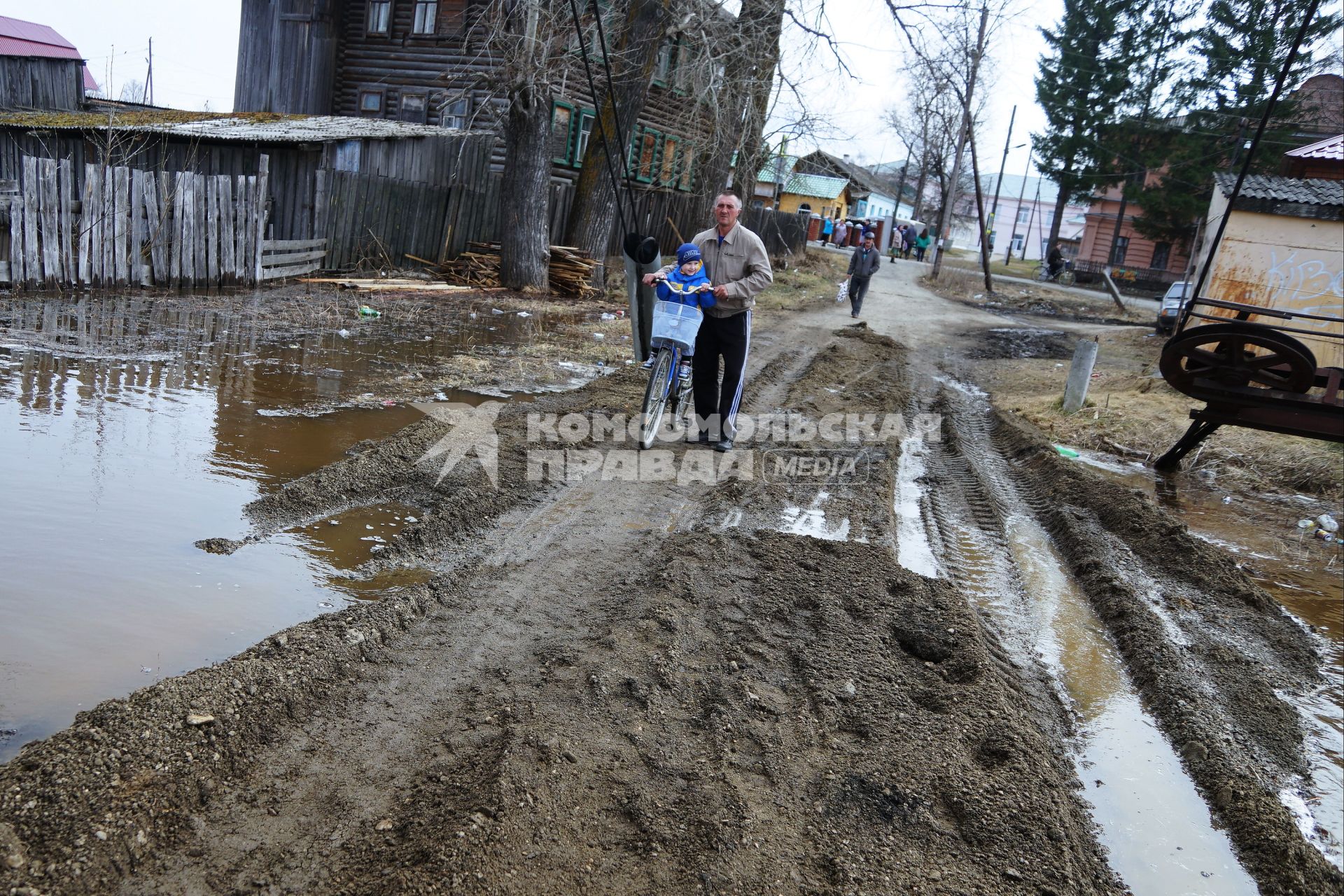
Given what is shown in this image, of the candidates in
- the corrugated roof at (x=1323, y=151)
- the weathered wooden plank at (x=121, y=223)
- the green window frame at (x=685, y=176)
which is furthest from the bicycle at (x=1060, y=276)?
the weathered wooden plank at (x=121, y=223)

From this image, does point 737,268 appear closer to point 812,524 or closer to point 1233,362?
point 812,524

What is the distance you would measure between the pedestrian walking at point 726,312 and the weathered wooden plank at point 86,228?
27.0ft

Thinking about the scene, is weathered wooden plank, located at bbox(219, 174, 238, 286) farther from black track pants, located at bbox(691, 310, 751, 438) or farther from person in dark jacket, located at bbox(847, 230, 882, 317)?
person in dark jacket, located at bbox(847, 230, 882, 317)

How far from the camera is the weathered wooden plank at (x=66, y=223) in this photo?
37.0 ft

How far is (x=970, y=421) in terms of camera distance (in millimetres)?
11281

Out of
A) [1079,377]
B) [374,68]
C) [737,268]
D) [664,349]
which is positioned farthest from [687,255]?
[374,68]

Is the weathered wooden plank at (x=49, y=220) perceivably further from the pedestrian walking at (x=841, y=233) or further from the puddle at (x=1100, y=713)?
the pedestrian walking at (x=841, y=233)

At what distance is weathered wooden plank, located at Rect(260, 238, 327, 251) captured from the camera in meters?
14.4

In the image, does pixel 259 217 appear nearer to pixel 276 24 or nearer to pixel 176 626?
pixel 176 626

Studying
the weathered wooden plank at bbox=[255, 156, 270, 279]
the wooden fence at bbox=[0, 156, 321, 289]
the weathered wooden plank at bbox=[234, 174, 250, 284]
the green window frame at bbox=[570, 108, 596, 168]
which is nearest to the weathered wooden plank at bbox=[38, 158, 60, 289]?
the wooden fence at bbox=[0, 156, 321, 289]

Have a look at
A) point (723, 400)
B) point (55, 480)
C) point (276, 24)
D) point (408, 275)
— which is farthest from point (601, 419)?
point (276, 24)

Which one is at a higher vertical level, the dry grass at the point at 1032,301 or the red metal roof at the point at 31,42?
the red metal roof at the point at 31,42

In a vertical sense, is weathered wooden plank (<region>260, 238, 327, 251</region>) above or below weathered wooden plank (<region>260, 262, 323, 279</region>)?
above

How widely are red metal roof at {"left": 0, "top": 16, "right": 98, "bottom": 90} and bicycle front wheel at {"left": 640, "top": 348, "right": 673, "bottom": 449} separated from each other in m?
29.7
